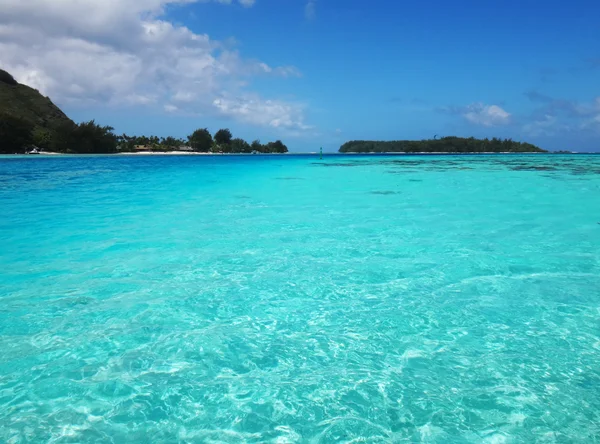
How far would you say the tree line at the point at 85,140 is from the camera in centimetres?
6278

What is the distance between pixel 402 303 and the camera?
4.38 m

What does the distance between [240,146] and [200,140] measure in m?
24.9

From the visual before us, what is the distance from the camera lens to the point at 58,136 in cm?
→ 7744

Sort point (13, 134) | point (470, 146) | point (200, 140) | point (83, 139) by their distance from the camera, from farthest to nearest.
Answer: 1. point (470, 146)
2. point (200, 140)
3. point (83, 139)
4. point (13, 134)

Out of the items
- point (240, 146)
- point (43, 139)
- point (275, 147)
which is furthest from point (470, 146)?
point (43, 139)

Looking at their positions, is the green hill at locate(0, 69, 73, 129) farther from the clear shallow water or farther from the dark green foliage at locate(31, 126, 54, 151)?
the clear shallow water

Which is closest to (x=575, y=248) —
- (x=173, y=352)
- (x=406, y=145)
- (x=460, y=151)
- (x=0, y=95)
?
(x=173, y=352)

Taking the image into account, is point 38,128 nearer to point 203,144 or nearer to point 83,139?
point 83,139

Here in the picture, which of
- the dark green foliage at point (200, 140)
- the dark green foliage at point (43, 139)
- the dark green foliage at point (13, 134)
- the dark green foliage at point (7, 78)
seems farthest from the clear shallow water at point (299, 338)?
the dark green foliage at point (7, 78)

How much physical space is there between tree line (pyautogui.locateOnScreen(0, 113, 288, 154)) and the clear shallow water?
70923 mm

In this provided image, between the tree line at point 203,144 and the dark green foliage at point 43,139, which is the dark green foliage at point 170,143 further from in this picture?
the dark green foliage at point 43,139

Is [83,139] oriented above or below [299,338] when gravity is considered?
above

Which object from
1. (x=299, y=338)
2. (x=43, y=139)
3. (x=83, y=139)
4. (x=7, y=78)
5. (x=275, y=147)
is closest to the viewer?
(x=299, y=338)

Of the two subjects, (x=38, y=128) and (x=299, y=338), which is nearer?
(x=299, y=338)
